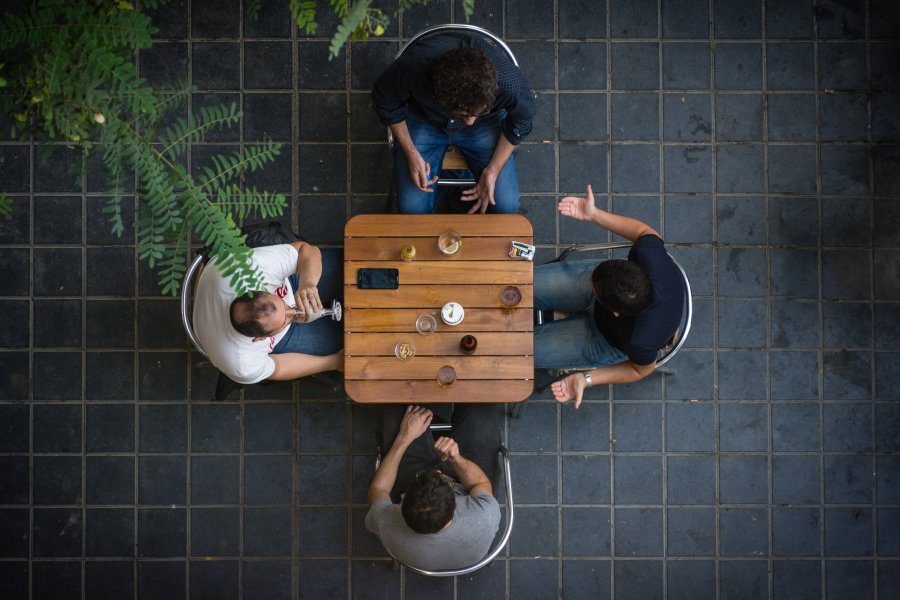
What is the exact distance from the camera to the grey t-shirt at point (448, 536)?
2.68 meters

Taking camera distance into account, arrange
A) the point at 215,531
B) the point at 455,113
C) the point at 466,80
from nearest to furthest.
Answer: the point at 466,80
the point at 455,113
the point at 215,531

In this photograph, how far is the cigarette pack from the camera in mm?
2697

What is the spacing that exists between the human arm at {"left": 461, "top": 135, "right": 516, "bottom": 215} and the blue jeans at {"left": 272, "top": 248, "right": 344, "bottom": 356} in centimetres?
67

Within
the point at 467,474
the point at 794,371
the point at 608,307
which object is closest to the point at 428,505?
the point at 467,474

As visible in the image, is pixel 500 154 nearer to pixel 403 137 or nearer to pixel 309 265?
pixel 403 137

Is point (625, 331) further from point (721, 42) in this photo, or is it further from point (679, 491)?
point (721, 42)

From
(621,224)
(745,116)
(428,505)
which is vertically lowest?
(428,505)

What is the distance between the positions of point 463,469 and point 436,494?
0.35 meters

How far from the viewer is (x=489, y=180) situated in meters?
2.94

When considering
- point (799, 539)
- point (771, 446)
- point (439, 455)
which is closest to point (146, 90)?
point (439, 455)

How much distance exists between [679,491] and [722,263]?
1.25m

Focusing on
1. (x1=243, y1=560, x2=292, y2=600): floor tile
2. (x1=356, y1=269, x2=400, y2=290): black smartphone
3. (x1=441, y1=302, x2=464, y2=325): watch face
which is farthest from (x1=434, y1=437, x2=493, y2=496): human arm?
(x1=243, y1=560, x2=292, y2=600): floor tile

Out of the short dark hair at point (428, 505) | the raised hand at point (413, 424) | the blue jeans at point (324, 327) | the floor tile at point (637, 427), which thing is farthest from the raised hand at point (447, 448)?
the floor tile at point (637, 427)

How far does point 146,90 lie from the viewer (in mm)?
2111
